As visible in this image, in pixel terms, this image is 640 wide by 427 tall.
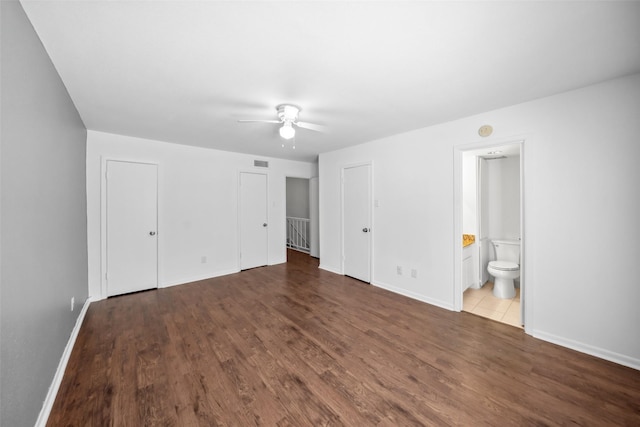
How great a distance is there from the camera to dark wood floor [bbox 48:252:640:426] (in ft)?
4.99

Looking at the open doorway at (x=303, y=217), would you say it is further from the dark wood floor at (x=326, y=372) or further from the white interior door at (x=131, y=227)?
the white interior door at (x=131, y=227)

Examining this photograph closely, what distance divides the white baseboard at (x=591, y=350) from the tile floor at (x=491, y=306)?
248 millimetres

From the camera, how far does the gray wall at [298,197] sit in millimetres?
7832

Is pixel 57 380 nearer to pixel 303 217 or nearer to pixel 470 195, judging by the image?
pixel 470 195

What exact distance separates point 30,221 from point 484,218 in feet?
16.7

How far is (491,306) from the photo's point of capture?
3.10 metres

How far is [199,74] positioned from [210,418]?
2.49 m

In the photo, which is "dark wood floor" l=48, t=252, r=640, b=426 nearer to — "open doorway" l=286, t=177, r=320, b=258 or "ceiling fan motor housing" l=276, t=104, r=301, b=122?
"ceiling fan motor housing" l=276, t=104, r=301, b=122

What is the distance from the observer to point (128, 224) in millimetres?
3562

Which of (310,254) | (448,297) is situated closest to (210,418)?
(448,297)

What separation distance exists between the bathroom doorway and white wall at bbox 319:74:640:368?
0.24 m

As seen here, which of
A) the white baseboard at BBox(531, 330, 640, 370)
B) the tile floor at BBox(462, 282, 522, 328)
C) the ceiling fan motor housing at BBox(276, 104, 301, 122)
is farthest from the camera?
the tile floor at BBox(462, 282, 522, 328)

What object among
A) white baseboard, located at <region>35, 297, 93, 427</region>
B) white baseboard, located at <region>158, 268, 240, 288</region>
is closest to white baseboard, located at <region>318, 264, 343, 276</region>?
white baseboard, located at <region>158, 268, 240, 288</region>

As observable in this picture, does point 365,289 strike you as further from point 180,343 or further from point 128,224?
point 128,224
